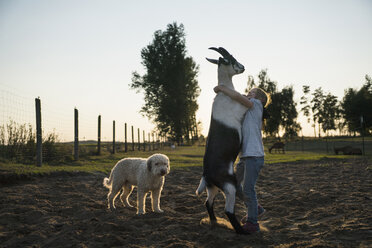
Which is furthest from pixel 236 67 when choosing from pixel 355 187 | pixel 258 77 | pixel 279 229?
pixel 258 77

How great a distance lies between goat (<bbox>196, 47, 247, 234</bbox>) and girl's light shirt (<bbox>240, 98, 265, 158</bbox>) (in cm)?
8

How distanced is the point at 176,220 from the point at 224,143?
5.18 feet

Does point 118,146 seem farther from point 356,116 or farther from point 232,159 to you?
point 356,116

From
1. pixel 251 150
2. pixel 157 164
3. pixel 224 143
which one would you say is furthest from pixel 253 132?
pixel 157 164

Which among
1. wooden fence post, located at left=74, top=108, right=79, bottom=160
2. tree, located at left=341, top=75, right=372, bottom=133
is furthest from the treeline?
wooden fence post, located at left=74, top=108, right=79, bottom=160

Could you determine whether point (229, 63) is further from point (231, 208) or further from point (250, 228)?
point (250, 228)

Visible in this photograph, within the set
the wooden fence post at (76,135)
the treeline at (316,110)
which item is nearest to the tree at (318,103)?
the treeline at (316,110)

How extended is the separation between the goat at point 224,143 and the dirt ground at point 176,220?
0.53 meters

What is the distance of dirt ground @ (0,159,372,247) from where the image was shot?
3797 millimetres

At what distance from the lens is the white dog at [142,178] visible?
5.86m

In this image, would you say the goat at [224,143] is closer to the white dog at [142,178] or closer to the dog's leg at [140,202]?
the white dog at [142,178]

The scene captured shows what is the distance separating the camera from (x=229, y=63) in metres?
4.71

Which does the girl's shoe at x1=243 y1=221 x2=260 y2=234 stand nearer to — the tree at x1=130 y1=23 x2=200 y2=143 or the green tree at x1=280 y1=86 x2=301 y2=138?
the tree at x1=130 y1=23 x2=200 y2=143

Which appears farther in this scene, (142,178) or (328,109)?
(328,109)
